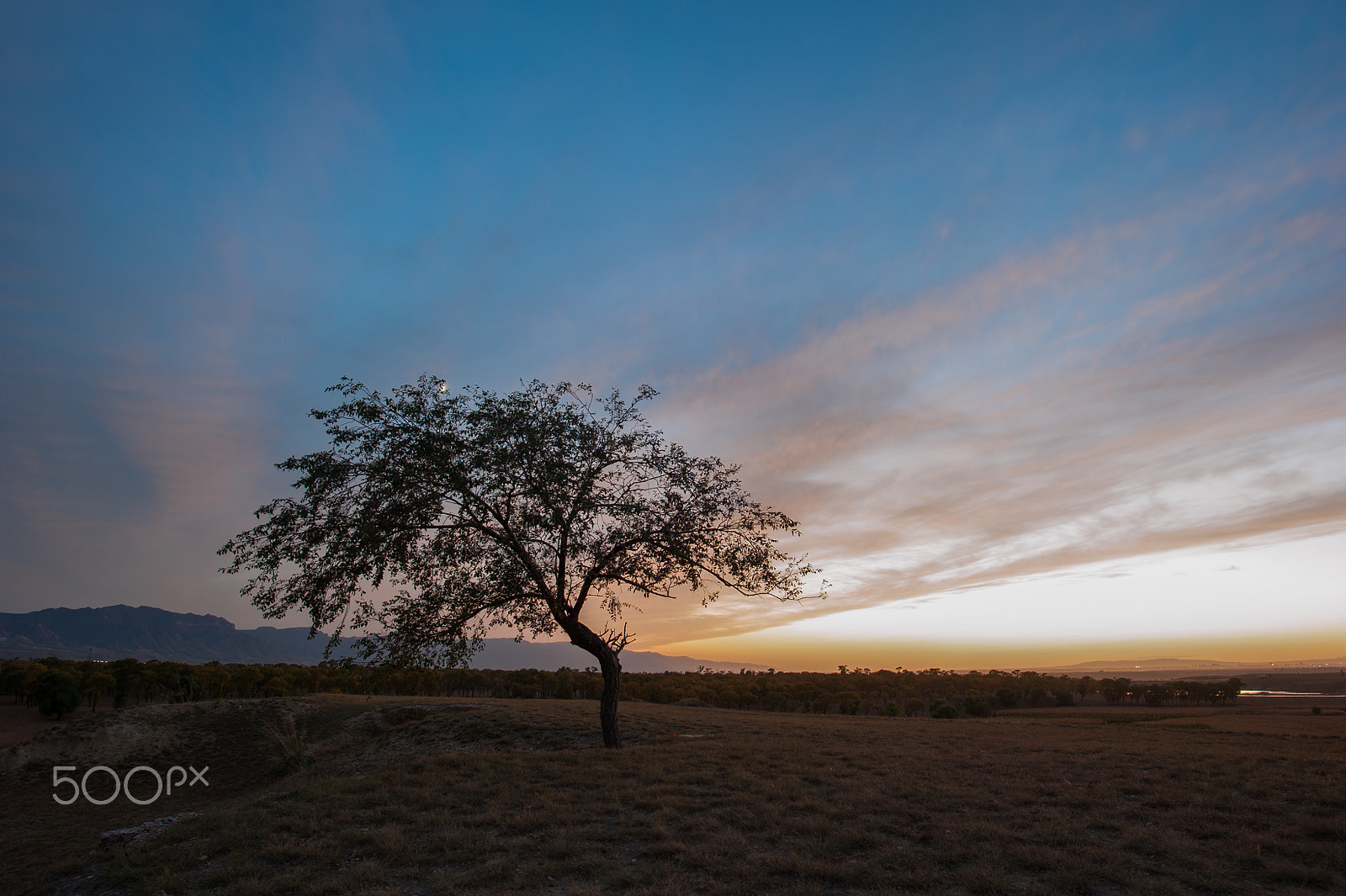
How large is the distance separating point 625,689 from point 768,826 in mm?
76938

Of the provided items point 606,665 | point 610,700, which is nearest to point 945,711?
point 610,700

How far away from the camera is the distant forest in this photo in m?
71.9

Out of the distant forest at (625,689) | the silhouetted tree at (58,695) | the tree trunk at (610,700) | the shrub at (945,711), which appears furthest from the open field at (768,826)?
the silhouetted tree at (58,695)

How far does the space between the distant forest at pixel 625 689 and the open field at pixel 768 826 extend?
40.3 meters

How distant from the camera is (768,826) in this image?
11680 mm

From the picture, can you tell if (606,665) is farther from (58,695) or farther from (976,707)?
(58,695)

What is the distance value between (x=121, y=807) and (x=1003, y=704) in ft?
315

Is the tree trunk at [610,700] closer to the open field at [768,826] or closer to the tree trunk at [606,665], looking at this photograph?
the tree trunk at [606,665]

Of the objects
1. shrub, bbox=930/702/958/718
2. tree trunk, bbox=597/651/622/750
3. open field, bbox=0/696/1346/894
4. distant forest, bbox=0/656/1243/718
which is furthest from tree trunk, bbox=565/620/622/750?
shrub, bbox=930/702/958/718

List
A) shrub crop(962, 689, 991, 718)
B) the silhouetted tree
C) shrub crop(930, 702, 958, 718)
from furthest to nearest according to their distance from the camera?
shrub crop(962, 689, 991, 718)
the silhouetted tree
shrub crop(930, 702, 958, 718)

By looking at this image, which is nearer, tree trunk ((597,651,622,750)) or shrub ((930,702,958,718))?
tree trunk ((597,651,622,750))

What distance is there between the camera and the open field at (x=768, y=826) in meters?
9.24

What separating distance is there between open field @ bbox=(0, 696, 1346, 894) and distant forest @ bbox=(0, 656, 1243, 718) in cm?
4032

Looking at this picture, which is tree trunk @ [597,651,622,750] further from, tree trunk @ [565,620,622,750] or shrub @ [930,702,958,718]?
shrub @ [930,702,958,718]
